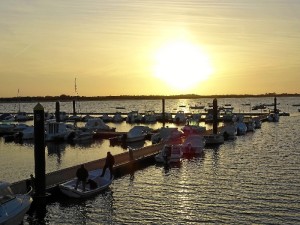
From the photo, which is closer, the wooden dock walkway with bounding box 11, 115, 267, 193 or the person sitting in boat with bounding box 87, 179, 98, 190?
the wooden dock walkway with bounding box 11, 115, 267, 193

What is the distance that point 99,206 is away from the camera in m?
26.2

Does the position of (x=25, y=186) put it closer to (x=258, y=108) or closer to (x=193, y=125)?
(x=193, y=125)

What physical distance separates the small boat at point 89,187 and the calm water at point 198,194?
1.55 ft

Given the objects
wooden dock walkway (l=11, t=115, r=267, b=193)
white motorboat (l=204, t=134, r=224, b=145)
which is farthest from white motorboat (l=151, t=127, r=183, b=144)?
wooden dock walkway (l=11, t=115, r=267, b=193)

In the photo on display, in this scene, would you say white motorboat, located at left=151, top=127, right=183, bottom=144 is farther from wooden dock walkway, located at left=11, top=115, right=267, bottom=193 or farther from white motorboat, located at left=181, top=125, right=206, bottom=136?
wooden dock walkway, located at left=11, top=115, right=267, bottom=193

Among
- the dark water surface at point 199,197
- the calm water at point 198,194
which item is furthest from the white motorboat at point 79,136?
the dark water surface at point 199,197

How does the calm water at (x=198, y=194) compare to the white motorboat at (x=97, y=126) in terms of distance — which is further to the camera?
the white motorboat at (x=97, y=126)

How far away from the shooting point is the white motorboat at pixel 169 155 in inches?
1572

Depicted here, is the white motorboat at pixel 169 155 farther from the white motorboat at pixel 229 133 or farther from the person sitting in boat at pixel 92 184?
the white motorboat at pixel 229 133

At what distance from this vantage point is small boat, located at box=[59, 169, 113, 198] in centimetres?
2725

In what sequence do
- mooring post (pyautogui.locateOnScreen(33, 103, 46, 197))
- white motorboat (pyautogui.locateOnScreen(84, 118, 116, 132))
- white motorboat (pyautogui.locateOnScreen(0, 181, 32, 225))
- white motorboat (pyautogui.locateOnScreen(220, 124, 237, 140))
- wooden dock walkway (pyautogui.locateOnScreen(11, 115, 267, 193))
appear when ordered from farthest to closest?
white motorboat (pyautogui.locateOnScreen(84, 118, 116, 132)) < white motorboat (pyautogui.locateOnScreen(220, 124, 237, 140)) < wooden dock walkway (pyautogui.locateOnScreen(11, 115, 267, 193)) < mooring post (pyautogui.locateOnScreen(33, 103, 46, 197)) < white motorboat (pyautogui.locateOnScreen(0, 181, 32, 225))

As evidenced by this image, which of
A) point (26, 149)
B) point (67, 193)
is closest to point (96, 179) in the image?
point (67, 193)

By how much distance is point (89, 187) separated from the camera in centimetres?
2905

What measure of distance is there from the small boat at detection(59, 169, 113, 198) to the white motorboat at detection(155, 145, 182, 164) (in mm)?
9627
